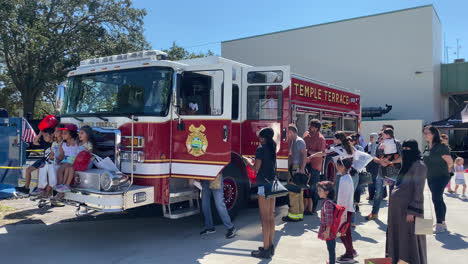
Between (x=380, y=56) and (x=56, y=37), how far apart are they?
21762mm

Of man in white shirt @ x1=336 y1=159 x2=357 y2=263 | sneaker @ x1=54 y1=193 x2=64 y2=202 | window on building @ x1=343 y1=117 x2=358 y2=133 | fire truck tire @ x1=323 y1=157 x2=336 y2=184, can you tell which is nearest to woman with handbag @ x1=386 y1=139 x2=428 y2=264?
man in white shirt @ x1=336 y1=159 x2=357 y2=263

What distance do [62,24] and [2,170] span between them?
1634 centimetres

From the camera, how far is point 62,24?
22.4m

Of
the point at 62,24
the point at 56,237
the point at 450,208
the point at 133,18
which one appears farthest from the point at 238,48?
the point at 56,237

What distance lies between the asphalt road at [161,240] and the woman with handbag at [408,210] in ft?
3.45

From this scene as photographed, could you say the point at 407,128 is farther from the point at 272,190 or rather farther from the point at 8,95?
the point at 8,95

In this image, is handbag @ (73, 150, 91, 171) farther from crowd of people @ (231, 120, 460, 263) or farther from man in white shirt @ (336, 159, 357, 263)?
man in white shirt @ (336, 159, 357, 263)

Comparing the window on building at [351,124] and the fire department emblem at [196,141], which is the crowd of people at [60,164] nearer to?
the fire department emblem at [196,141]

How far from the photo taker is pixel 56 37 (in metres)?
20.9

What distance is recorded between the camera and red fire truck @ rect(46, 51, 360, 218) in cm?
568

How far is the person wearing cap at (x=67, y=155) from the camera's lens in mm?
5664

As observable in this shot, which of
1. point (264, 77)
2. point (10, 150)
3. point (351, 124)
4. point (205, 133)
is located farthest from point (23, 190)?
point (351, 124)

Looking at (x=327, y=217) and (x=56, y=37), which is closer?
(x=327, y=217)

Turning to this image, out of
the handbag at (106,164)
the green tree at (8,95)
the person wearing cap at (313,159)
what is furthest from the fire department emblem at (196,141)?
the green tree at (8,95)
